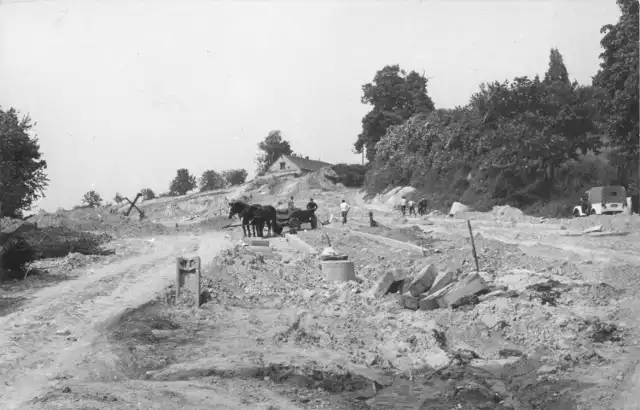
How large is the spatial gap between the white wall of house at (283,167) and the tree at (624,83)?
41290mm

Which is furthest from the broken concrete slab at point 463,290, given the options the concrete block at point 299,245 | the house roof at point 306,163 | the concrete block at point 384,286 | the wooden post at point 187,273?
the house roof at point 306,163

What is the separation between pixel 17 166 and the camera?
101ft

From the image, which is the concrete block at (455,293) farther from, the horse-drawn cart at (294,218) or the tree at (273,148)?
the tree at (273,148)

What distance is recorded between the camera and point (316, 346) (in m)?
9.70

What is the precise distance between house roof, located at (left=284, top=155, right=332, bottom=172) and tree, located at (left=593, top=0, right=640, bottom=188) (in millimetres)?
40985

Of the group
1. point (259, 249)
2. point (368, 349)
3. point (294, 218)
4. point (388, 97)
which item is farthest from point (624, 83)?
point (388, 97)

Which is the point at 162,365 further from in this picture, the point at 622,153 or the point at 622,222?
the point at 622,153

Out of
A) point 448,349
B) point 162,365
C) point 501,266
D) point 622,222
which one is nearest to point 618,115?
point 622,222

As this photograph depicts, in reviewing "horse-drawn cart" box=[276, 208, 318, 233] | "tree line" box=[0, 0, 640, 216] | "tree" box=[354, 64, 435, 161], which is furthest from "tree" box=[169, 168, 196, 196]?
"horse-drawn cart" box=[276, 208, 318, 233]

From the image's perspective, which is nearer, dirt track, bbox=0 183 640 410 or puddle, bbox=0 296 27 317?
dirt track, bbox=0 183 640 410

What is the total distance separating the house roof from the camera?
219 ft

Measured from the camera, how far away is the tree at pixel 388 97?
57.8 m

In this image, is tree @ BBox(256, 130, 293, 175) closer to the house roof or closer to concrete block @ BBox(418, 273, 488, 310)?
the house roof

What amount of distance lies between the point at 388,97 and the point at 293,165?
13.9m
